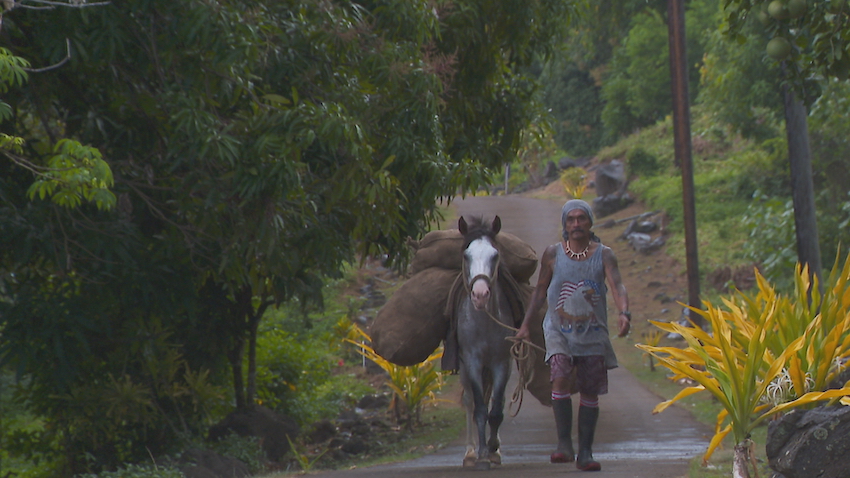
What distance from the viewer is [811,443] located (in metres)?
4.96

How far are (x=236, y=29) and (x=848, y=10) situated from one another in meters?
4.40

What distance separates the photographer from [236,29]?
7.32 meters

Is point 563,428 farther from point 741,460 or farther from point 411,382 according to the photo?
point 411,382

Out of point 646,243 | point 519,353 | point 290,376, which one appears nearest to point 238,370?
point 290,376

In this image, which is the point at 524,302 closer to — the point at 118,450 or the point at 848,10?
the point at 848,10

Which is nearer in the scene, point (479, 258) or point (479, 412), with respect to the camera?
point (479, 258)

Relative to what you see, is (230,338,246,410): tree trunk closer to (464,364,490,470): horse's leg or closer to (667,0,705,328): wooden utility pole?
(464,364,490,470): horse's leg

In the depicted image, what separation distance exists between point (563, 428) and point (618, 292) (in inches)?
45.8

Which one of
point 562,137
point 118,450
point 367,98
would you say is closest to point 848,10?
point 367,98

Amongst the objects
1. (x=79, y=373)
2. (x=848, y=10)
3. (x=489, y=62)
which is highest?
(x=489, y=62)

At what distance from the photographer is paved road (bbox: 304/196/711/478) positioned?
23.2 feet

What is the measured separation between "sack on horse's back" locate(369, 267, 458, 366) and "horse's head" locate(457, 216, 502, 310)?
3.58 ft

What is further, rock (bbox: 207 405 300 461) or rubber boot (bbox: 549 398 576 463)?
rock (bbox: 207 405 300 461)

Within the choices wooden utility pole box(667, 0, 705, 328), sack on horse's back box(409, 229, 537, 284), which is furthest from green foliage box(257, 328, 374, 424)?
wooden utility pole box(667, 0, 705, 328)
